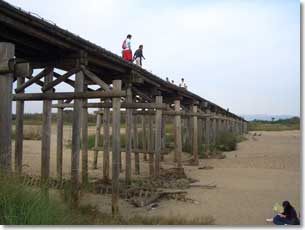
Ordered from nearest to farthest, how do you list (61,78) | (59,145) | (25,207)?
(25,207)
(61,78)
(59,145)

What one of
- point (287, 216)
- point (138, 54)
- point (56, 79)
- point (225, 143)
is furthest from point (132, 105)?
point (225, 143)

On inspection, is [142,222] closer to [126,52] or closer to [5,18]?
[5,18]

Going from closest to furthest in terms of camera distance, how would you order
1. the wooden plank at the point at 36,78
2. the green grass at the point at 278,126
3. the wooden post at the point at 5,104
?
the wooden post at the point at 5,104
the wooden plank at the point at 36,78
the green grass at the point at 278,126

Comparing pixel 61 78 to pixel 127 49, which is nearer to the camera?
pixel 61 78

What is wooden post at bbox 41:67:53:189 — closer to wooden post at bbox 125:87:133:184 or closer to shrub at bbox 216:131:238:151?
wooden post at bbox 125:87:133:184

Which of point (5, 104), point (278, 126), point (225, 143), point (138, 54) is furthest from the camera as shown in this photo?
point (278, 126)

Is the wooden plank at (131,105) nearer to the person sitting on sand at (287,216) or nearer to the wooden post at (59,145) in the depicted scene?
the wooden post at (59,145)

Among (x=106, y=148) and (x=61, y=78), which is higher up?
(x=61, y=78)

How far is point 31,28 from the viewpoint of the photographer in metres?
7.19

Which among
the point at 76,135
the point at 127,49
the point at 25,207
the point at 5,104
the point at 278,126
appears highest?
the point at 127,49

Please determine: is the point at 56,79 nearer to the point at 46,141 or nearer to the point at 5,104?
the point at 46,141

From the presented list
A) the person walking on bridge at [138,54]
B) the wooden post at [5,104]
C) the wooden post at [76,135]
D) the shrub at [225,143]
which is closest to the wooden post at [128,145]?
the wooden post at [76,135]

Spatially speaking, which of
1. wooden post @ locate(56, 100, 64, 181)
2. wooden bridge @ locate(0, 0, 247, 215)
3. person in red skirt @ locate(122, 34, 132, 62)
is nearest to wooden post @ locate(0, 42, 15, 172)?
wooden bridge @ locate(0, 0, 247, 215)

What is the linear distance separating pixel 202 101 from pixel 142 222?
1609cm
